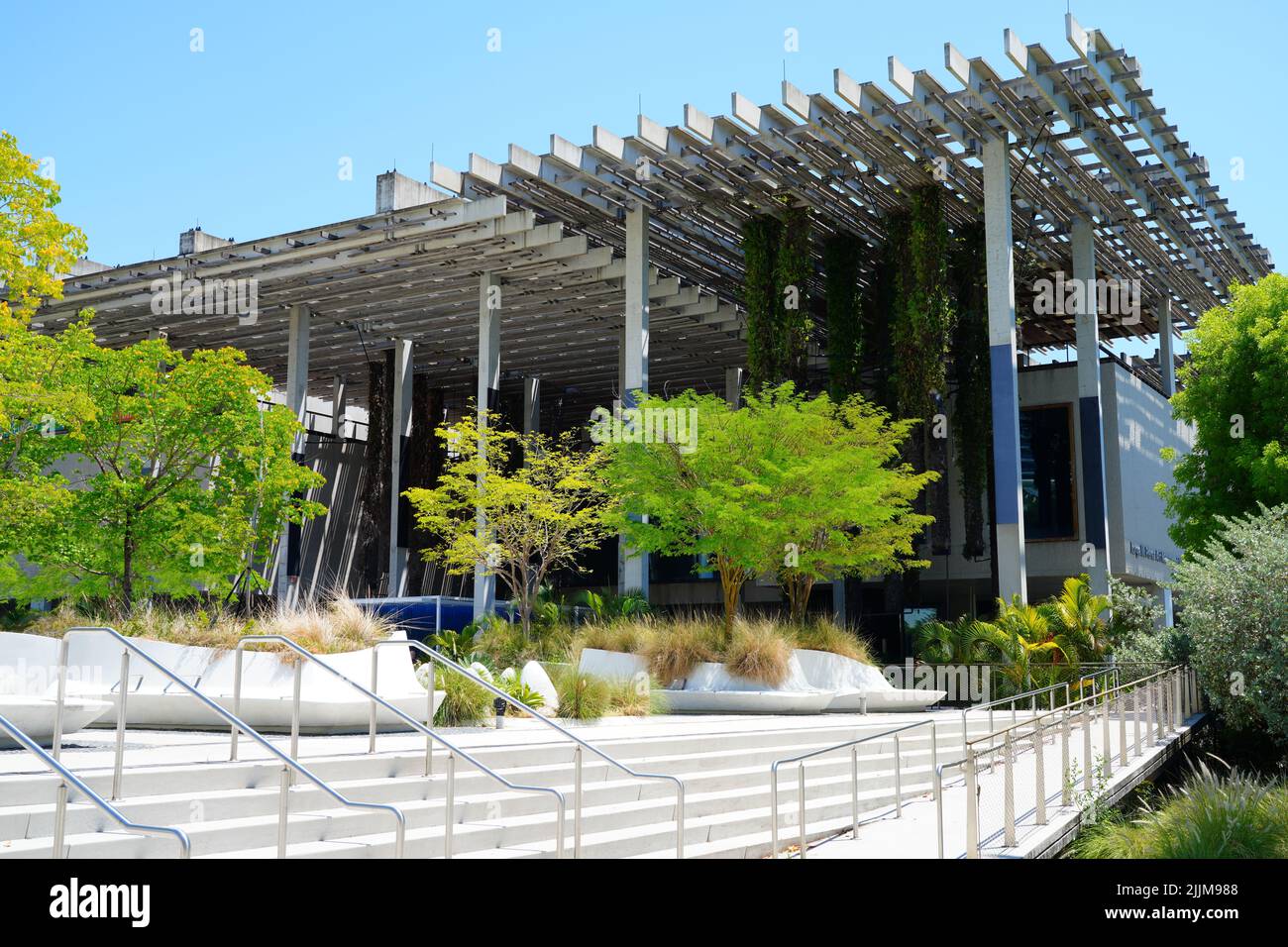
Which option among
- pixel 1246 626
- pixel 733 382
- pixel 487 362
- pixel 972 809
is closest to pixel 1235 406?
pixel 1246 626

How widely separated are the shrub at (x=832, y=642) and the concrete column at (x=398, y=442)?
22.7 meters

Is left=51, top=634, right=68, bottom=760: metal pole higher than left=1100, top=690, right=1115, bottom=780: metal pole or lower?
higher

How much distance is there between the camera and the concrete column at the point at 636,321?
30.6 metres

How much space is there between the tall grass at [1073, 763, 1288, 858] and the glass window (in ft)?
83.7

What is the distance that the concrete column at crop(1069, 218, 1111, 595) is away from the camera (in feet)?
102

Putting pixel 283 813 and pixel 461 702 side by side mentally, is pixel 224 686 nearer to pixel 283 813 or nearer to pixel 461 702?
pixel 461 702

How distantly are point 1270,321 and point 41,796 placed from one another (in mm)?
25357

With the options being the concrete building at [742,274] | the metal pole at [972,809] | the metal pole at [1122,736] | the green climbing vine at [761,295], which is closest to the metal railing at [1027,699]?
A: the metal pole at [1122,736]

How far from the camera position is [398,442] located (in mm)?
42312

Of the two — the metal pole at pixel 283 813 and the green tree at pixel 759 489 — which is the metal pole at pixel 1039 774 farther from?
the green tree at pixel 759 489

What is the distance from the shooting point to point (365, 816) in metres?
8.12

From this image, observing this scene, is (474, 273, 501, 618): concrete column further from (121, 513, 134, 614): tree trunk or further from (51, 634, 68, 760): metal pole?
(51, 634, 68, 760): metal pole

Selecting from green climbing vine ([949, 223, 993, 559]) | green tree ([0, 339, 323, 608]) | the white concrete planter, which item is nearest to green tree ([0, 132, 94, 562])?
green tree ([0, 339, 323, 608])

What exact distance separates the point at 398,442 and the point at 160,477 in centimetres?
2122
